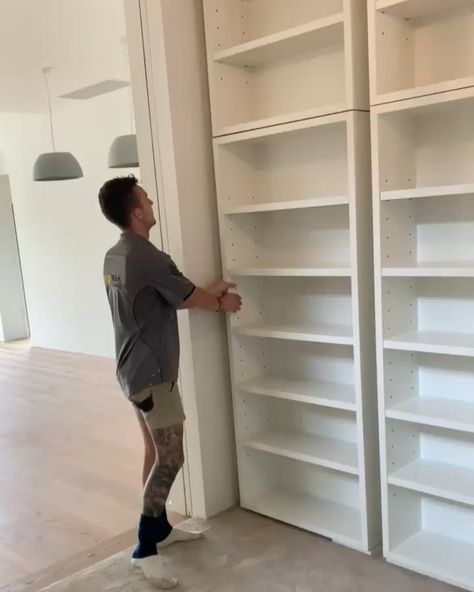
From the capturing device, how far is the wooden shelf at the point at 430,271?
Result: 2029 mm

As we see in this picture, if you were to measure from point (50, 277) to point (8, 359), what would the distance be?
42.0 inches

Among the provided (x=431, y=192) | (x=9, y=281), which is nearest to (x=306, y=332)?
(x=431, y=192)

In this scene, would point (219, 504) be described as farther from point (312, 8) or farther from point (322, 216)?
point (312, 8)

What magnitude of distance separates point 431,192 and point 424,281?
446 millimetres

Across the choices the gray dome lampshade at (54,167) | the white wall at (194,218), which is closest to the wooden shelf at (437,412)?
the white wall at (194,218)

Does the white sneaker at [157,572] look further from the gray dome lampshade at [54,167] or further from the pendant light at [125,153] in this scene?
the gray dome lampshade at [54,167]

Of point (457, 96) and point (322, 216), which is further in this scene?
point (322, 216)

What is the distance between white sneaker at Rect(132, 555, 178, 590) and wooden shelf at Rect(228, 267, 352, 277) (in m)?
1.19

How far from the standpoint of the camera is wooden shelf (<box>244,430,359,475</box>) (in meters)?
2.54

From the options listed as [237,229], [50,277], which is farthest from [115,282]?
[50,277]

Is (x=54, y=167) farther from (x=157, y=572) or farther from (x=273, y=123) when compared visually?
(x=157, y=572)

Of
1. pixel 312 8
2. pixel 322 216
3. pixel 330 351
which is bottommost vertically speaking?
pixel 330 351

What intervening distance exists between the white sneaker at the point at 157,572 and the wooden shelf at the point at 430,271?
4.50ft

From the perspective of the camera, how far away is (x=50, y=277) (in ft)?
24.3
